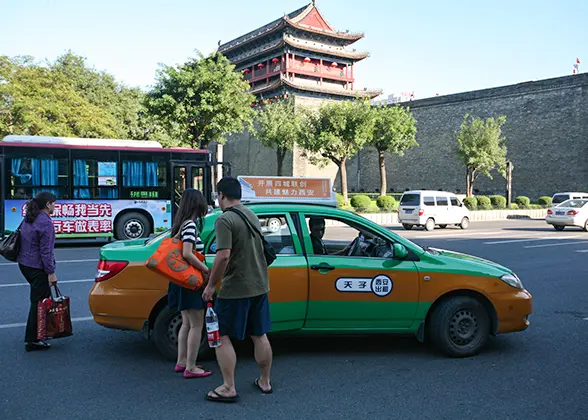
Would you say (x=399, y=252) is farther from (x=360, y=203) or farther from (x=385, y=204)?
(x=385, y=204)

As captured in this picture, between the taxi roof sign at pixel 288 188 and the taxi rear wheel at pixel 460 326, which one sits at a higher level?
the taxi roof sign at pixel 288 188

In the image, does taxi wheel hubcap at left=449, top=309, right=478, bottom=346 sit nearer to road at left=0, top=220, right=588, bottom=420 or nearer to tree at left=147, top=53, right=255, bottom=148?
road at left=0, top=220, right=588, bottom=420

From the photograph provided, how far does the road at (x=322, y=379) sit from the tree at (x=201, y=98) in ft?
72.2

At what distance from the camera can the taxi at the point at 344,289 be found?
480cm

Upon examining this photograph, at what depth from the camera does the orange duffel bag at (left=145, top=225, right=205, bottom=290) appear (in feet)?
13.4

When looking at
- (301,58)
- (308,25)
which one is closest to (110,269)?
(301,58)

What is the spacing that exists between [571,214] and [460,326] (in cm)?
1851

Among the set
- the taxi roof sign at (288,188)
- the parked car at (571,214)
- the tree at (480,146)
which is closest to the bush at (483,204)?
the tree at (480,146)

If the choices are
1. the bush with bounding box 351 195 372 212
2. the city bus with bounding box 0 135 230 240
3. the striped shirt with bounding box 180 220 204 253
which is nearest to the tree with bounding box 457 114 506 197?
the bush with bounding box 351 195 372 212

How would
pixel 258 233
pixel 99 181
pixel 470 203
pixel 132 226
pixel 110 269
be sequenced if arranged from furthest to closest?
pixel 470 203 → pixel 132 226 → pixel 99 181 → pixel 110 269 → pixel 258 233

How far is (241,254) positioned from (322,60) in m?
55.5

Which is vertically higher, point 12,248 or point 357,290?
point 12,248

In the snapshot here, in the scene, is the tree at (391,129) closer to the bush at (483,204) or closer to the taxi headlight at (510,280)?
the bush at (483,204)

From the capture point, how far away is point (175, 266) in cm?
411
